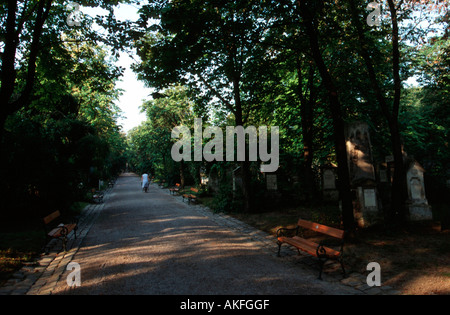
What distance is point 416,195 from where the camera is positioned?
812 cm

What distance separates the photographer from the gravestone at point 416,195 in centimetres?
785

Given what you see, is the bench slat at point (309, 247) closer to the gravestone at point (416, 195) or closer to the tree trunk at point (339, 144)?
the tree trunk at point (339, 144)

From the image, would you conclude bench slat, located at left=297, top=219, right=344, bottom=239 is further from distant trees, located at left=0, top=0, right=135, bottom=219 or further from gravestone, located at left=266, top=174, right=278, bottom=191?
distant trees, located at left=0, top=0, right=135, bottom=219

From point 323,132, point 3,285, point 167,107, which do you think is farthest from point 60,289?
point 167,107

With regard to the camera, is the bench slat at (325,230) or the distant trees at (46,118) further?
the distant trees at (46,118)

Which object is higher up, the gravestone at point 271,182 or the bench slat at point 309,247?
the gravestone at point 271,182

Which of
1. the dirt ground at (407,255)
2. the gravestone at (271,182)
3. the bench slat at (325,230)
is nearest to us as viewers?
the dirt ground at (407,255)

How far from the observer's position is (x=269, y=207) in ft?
41.3

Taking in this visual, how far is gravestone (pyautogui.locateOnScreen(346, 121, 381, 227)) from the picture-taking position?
782 centimetres

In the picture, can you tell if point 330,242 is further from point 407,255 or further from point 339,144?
point 339,144

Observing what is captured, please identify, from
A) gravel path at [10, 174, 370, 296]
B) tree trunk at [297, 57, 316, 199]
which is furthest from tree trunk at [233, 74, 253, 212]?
tree trunk at [297, 57, 316, 199]

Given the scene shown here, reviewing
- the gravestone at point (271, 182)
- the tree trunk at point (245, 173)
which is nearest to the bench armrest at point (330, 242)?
the tree trunk at point (245, 173)

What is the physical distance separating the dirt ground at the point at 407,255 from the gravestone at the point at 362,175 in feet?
1.46
